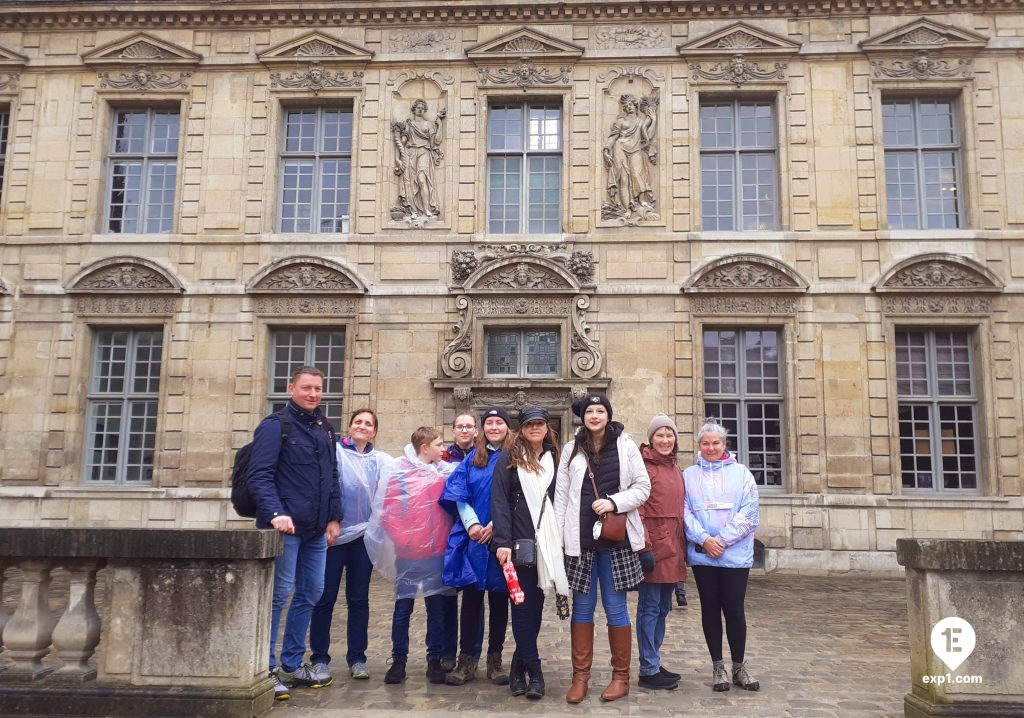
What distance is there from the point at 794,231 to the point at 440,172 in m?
6.24

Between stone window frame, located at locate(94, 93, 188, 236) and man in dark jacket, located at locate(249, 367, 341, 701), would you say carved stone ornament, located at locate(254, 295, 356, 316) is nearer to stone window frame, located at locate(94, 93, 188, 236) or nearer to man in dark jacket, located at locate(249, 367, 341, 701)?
stone window frame, located at locate(94, 93, 188, 236)

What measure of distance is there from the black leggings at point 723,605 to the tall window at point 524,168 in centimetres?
878

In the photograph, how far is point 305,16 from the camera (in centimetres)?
1391

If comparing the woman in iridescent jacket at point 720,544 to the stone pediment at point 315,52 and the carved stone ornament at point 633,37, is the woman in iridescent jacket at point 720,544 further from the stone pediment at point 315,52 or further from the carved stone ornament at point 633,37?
the stone pediment at point 315,52

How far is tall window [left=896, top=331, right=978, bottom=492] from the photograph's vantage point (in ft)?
41.4

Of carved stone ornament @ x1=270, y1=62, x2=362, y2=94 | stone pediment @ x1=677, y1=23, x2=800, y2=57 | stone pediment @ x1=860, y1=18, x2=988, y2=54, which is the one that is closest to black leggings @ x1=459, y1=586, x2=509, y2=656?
carved stone ornament @ x1=270, y1=62, x2=362, y2=94

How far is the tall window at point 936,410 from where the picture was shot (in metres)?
12.6

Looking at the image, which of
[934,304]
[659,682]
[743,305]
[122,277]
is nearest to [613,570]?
[659,682]

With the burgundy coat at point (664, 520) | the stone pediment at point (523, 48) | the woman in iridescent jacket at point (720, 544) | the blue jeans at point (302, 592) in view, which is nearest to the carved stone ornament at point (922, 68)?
the stone pediment at point (523, 48)

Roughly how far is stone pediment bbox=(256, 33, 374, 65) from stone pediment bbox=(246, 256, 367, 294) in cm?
370

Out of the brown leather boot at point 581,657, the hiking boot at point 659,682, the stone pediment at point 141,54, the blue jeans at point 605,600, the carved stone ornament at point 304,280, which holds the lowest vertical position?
the hiking boot at point 659,682

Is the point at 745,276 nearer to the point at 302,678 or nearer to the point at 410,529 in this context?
the point at 410,529

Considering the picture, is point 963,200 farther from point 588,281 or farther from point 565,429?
point 565,429

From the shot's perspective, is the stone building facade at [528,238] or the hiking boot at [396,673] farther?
the stone building facade at [528,238]
